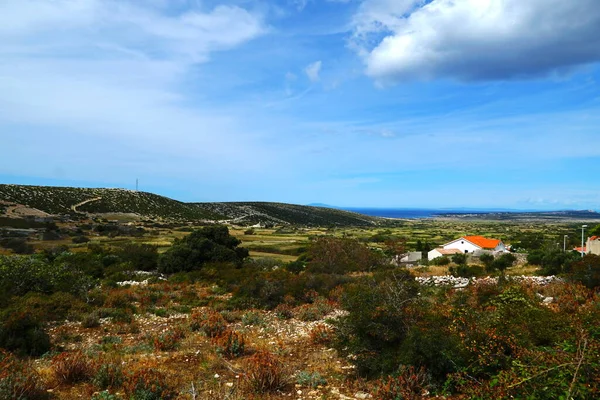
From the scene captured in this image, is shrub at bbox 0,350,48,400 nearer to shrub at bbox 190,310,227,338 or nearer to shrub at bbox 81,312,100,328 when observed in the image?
shrub at bbox 190,310,227,338

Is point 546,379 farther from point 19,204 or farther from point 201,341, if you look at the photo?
point 19,204

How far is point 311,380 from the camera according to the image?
760 centimetres

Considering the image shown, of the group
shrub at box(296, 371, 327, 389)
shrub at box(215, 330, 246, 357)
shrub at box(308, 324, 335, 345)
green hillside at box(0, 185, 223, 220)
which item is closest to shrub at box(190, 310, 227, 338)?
shrub at box(215, 330, 246, 357)

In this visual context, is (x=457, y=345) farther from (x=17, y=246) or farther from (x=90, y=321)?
(x=17, y=246)

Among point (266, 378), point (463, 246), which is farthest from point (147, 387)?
point (463, 246)

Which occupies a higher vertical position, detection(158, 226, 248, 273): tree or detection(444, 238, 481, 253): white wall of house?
detection(158, 226, 248, 273): tree

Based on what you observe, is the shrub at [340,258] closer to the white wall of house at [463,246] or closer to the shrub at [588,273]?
the shrub at [588,273]

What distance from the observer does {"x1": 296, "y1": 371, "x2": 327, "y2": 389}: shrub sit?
7.55 m

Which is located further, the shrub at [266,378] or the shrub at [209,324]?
the shrub at [209,324]

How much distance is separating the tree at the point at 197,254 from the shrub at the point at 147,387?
2096cm

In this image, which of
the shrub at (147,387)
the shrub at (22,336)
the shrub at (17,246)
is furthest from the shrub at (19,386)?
the shrub at (17,246)

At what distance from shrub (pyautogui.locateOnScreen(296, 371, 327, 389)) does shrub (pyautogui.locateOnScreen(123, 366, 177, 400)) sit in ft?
7.76

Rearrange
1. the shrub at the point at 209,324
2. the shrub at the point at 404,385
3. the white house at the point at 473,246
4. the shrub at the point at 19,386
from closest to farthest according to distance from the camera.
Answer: the shrub at the point at 19,386 → the shrub at the point at 404,385 → the shrub at the point at 209,324 → the white house at the point at 473,246

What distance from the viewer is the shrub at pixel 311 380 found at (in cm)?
755
